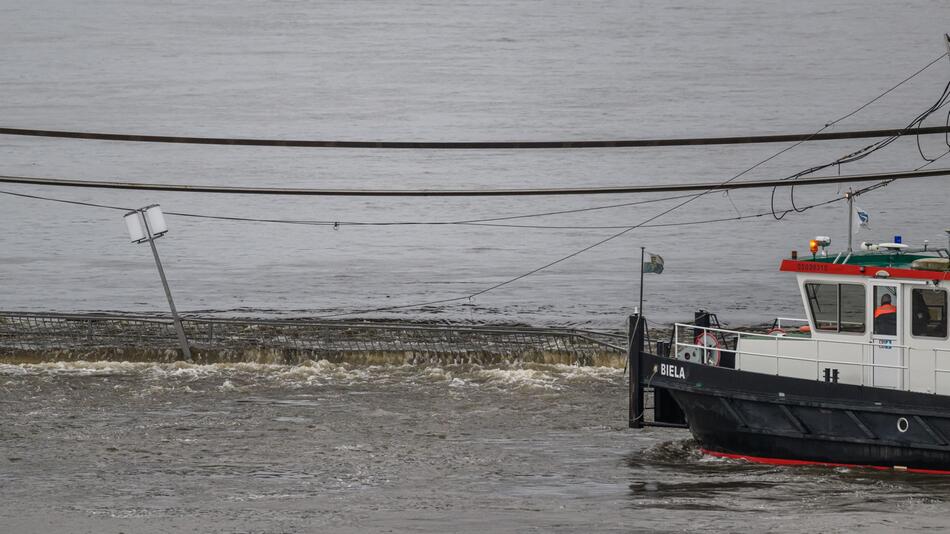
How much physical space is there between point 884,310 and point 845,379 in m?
1.31

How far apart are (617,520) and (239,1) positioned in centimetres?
9993

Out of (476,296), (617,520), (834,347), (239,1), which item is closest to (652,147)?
(476,296)

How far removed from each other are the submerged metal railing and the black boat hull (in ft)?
23.0

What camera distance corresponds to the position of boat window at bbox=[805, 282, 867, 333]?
78.0ft

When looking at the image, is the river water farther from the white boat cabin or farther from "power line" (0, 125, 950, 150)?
the white boat cabin

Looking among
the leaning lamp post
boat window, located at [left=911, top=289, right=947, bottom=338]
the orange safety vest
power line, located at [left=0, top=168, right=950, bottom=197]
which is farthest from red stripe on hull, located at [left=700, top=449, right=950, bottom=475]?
power line, located at [left=0, top=168, right=950, bottom=197]

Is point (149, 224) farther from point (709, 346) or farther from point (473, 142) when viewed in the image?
point (473, 142)

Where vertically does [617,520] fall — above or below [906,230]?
below

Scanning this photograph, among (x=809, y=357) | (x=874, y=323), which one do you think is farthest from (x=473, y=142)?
(x=874, y=323)

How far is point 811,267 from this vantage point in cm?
2397

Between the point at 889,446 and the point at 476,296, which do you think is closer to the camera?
the point at 889,446

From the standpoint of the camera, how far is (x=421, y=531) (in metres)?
19.5

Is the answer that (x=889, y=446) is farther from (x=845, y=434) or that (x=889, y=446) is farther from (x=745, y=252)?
(x=745, y=252)

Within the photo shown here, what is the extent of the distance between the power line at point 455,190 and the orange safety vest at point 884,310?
31294 millimetres
